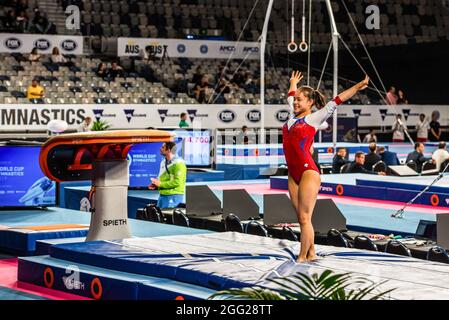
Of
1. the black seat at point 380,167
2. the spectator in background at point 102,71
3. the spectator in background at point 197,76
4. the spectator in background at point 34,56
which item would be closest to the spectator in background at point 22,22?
the spectator in background at point 34,56

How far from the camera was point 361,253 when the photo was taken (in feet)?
27.1

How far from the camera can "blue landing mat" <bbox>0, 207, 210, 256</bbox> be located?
32.5 feet

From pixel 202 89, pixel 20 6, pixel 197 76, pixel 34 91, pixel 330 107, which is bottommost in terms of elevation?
pixel 330 107

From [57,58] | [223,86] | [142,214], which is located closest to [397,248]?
[142,214]

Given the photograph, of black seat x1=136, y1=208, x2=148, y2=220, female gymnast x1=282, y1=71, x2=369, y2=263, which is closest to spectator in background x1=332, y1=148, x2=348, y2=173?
black seat x1=136, y1=208, x2=148, y2=220

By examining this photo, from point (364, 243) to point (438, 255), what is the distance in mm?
904

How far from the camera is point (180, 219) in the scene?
1233cm

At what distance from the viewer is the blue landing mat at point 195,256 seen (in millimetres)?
7312

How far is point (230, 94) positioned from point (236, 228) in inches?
719

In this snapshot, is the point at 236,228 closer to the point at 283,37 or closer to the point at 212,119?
the point at 212,119

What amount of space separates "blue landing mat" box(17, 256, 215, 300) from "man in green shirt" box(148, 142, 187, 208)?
3924mm

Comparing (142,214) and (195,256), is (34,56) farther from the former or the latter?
(195,256)

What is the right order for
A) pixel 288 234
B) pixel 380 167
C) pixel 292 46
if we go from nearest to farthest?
pixel 288 234 → pixel 380 167 → pixel 292 46
